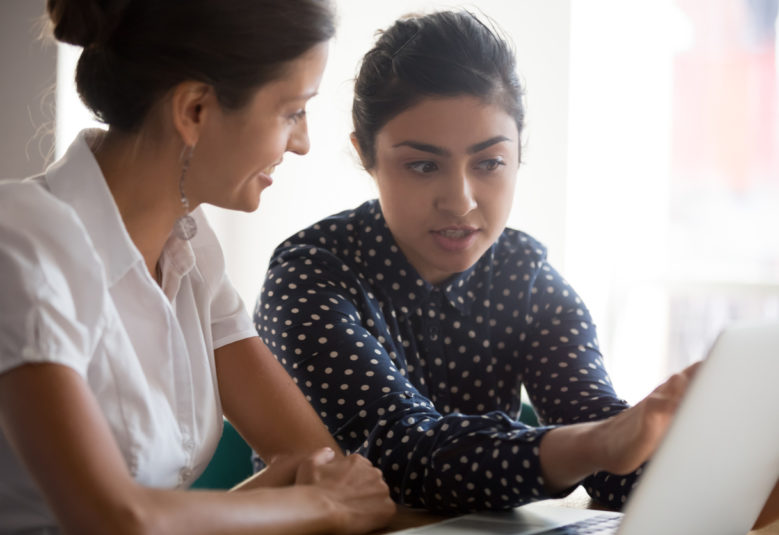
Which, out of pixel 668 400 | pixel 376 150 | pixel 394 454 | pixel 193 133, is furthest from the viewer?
pixel 376 150

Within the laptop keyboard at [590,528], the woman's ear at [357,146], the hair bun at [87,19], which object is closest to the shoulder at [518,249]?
the woman's ear at [357,146]

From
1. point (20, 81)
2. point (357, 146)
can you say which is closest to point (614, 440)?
point (357, 146)

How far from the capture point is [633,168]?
3959 mm

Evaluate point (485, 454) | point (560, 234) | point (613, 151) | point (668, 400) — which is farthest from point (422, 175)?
point (613, 151)

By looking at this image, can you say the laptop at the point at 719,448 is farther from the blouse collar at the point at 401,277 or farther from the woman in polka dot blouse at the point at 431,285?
the blouse collar at the point at 401,277

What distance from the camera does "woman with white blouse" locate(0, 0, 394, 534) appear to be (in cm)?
91

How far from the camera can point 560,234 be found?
12.2ft

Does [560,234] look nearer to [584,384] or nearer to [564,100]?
[564,100]

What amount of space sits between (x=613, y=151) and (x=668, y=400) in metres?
3.05

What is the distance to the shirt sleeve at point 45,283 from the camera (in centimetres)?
92

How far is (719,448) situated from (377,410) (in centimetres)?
56

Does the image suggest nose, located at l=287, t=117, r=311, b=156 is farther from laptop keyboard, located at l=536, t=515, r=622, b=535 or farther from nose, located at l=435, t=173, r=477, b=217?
laptop keyboard, located at l=536, t=515, r=622, b=535

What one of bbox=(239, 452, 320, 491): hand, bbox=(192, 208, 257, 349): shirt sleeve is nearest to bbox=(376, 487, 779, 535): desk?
bbox=(239, 452, 320, 491): hand

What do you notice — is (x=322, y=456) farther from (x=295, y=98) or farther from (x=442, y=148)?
(x=442, y=148)
